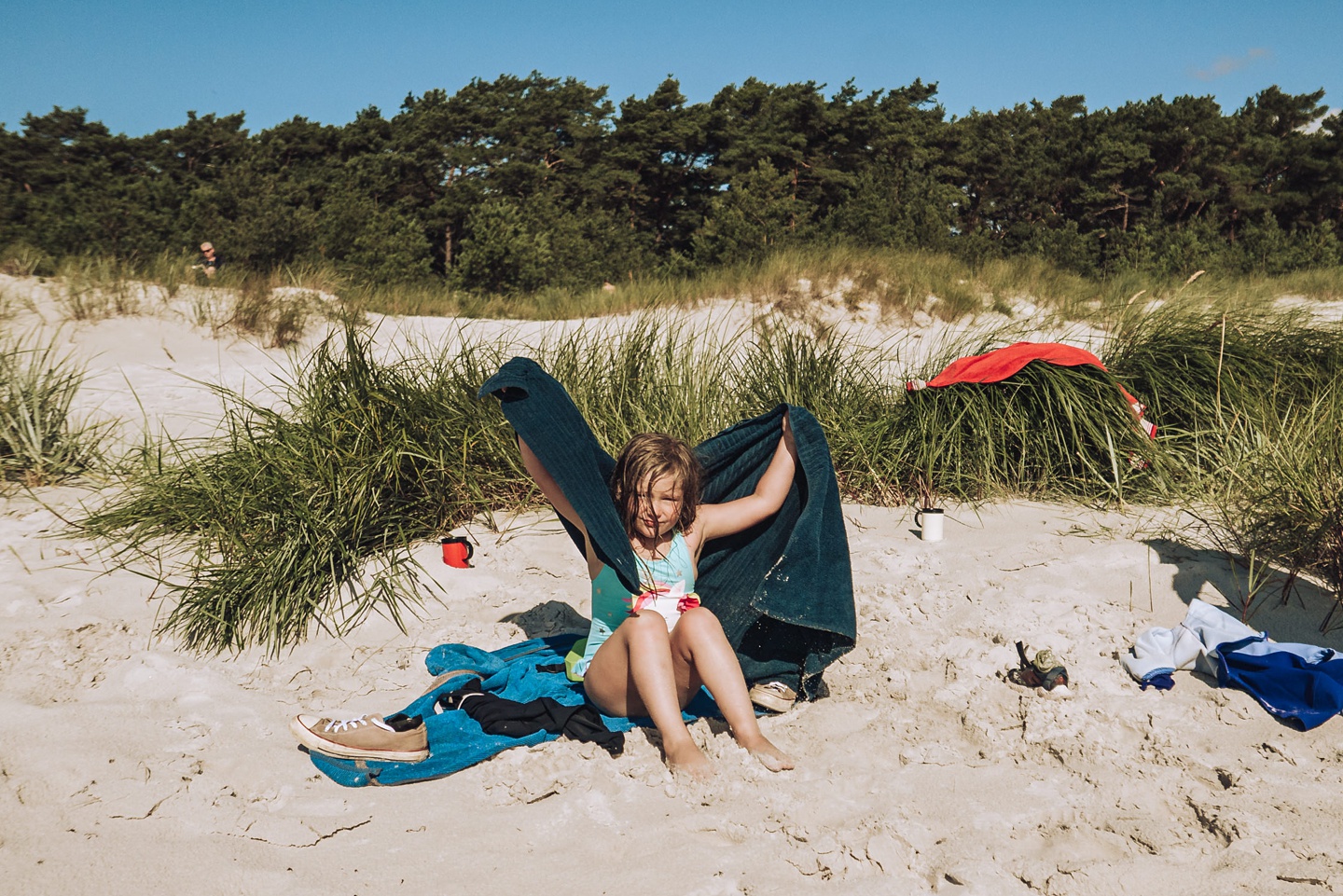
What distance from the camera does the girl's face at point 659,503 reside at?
3098mm

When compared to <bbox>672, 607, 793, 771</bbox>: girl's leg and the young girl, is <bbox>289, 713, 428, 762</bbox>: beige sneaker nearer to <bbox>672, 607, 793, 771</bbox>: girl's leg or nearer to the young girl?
the young girl

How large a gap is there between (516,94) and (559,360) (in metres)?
27.3

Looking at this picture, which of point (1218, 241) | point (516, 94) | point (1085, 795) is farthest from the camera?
point (516, 94)

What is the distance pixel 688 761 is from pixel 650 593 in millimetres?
606

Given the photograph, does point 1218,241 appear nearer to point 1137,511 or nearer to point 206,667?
point 1137,511

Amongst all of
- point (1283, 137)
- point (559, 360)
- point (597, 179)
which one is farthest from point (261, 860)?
point (1283, 137)

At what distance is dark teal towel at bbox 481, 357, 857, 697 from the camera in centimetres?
304

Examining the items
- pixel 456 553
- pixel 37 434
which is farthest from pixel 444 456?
pixel 37 434

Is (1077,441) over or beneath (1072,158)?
beneath

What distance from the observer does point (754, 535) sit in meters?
3.40

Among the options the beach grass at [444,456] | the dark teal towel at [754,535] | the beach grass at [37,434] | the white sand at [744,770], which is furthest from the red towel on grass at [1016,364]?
the beach grass at [37,434]

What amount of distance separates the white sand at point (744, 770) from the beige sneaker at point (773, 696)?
0.06m

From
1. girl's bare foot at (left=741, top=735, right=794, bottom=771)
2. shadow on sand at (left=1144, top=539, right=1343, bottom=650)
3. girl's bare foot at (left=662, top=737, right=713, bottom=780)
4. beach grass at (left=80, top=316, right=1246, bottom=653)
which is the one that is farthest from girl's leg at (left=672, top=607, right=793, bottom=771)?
shadow on sand at (left=1144, top=539, right=1343, bottom=650)

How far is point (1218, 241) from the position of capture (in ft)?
63.7
